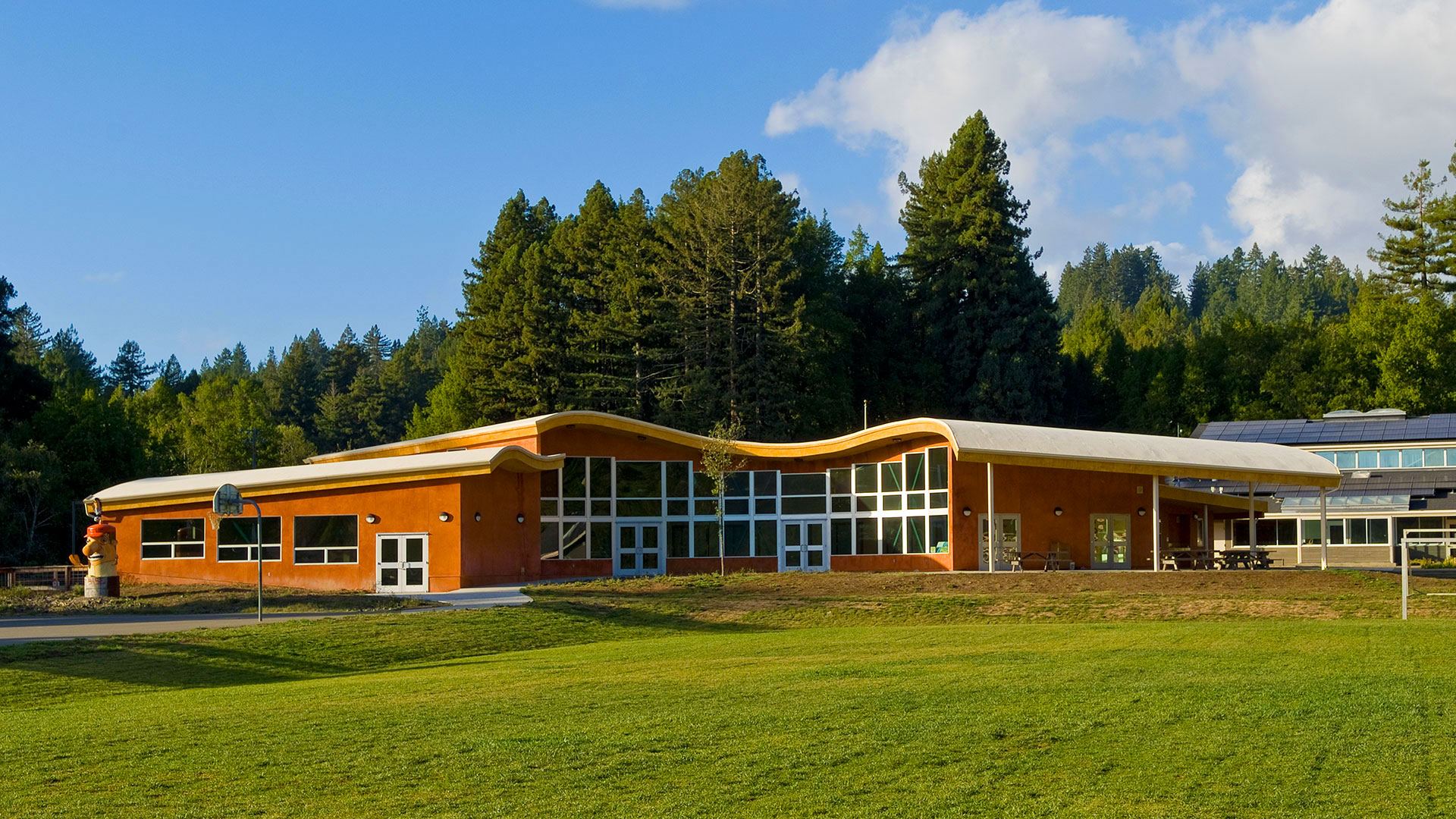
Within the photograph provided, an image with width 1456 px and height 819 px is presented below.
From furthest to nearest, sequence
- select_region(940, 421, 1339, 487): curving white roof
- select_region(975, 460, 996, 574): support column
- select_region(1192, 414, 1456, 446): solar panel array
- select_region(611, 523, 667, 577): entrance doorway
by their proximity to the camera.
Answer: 1. select_region(1192, 414, 1456, 446): solar panel array
2. select_region(611, 523, 667, 577): entrance doorway
3. select_region(940, 421, 1339, 487): curving white roof
4. select_region(975, 460, 996, 574): support column

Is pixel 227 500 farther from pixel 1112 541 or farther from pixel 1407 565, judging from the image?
pixel 1407 565

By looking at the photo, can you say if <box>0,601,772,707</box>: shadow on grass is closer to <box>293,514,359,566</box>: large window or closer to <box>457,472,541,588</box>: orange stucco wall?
<box>457,472,541,588</box>: orange stucco wall

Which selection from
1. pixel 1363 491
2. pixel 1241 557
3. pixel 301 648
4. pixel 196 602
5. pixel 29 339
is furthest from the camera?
pixel 29 339

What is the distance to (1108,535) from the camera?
34875 mm

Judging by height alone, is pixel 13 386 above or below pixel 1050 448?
above

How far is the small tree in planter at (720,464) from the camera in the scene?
33531 mm

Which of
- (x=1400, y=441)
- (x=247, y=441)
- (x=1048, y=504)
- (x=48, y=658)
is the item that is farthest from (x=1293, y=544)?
(x=247, y=441)

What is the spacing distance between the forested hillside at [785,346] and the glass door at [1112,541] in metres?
18.1

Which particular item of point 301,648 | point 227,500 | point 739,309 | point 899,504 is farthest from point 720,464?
point 739,309

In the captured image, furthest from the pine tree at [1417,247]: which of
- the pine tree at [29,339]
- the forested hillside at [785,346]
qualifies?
the pine tree at [29,339]

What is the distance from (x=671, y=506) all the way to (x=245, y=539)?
11.4 m

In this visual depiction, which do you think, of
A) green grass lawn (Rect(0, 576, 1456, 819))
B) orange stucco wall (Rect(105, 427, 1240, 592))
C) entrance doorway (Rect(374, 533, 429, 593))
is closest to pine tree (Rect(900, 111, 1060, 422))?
orange stucco wall (Rect(105, 427, 1240, 592))

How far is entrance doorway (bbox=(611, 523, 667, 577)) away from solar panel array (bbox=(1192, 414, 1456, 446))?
28.3m

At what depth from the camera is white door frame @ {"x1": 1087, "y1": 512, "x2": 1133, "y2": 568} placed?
113 ft
